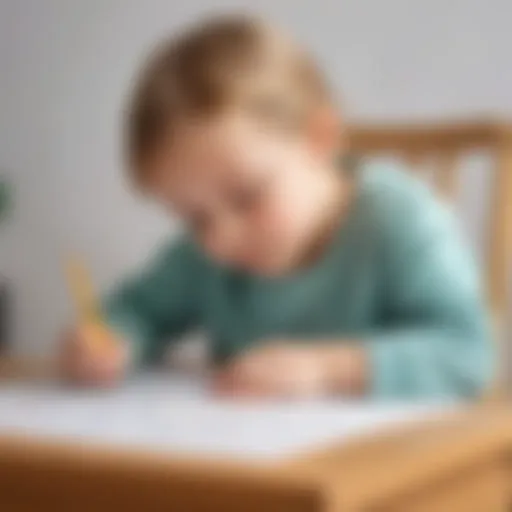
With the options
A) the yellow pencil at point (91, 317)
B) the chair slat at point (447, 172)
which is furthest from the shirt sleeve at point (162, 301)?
the chair slat at point (447, 172)

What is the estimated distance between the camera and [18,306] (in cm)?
124

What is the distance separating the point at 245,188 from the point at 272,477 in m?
0.31

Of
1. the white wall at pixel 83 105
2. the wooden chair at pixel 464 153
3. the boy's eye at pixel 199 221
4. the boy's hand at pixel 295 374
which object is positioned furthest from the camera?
the white wall at pixel 83 105

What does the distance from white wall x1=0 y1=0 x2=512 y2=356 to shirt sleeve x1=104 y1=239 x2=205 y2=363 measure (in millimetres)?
301

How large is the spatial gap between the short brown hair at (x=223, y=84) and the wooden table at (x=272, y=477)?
0.26 metres

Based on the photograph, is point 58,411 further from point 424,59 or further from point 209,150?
point 424,59

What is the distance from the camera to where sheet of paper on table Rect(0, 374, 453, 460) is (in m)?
0.47

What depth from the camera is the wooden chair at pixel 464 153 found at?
880mm

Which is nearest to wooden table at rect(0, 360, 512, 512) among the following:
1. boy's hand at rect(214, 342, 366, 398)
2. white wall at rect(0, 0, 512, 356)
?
boy's hand at rect(214, 342, 366, 398)

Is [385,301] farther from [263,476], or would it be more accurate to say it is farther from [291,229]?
[263,476]

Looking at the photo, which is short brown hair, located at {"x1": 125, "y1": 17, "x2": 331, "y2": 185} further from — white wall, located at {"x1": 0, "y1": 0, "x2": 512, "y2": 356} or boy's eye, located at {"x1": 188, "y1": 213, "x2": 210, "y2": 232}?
white wall, located at {"x1": 0, "y1": 0, "x2": 512, "y2": 356}

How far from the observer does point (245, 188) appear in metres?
0.69

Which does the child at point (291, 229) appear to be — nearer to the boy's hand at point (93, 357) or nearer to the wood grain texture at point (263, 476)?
the boy's hand at point (93, 357)

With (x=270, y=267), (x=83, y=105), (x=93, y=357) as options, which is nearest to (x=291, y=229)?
(x=270, y=267)
